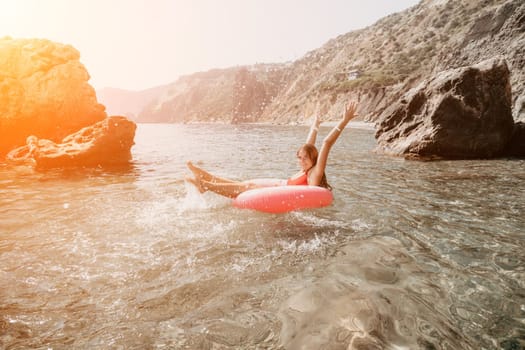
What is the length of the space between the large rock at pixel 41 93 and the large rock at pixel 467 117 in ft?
79.4

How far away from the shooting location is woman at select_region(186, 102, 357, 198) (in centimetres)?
595

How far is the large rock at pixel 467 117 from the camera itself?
13.1 metres

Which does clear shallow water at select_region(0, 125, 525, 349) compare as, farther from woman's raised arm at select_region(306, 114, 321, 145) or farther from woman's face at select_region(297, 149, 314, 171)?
woman's raised arm at select_region(306, 114, 321, 145)

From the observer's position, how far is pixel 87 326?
112 inches

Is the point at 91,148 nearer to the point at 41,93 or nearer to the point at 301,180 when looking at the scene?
the point at 301,180

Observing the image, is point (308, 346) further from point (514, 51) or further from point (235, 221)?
point (514, 51)

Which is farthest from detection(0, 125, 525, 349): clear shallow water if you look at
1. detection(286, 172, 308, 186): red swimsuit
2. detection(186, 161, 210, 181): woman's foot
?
detection(286, 172, 308, 186): red swimsuit

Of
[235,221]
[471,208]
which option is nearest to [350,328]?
[235,221]

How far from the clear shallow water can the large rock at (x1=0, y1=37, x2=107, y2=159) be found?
1925 cm

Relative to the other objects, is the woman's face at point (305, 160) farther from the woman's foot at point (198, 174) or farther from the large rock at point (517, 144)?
the large rock at point (517, 144)

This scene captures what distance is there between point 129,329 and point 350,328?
1977 mm

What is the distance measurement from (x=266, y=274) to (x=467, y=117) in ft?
44.1

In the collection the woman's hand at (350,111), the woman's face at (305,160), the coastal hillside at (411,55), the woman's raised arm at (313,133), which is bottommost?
the woman's face at (305,160)

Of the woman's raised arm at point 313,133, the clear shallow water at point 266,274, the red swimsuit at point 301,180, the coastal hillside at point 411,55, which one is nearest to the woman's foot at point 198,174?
the clear shallow water at point 266,274
